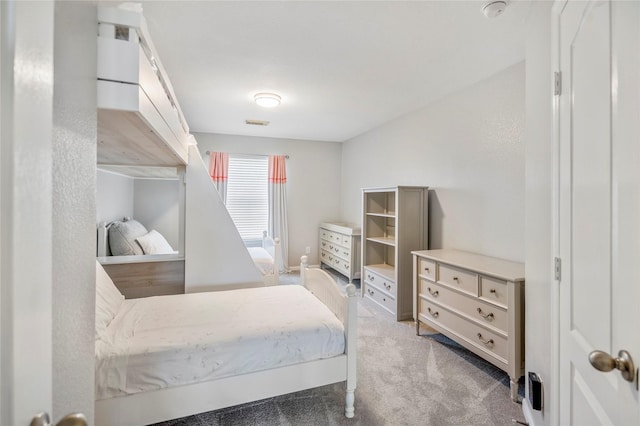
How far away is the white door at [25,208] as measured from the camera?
16.6 inches

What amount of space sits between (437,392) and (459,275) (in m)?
0.87

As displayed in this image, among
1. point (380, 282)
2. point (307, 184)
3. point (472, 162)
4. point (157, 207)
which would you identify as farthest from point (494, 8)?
point (157, 207)

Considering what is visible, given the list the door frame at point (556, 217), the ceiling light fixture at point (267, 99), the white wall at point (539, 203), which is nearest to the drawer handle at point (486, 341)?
the white wall at point (539, 203)

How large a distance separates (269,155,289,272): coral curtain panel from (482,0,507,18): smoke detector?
3.82 m

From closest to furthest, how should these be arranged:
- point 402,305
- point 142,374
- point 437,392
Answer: point 142,374
point 437,392
point 402,305

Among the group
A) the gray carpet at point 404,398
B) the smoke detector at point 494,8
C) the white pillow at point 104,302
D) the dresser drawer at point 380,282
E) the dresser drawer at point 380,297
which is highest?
the smoke detector at point 494,8

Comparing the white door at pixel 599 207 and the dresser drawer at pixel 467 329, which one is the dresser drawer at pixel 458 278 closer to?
the dresser drawer at pixel 467 329

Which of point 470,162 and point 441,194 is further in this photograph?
point 441,194

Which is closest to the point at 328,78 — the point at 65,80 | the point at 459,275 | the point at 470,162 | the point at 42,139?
the point at 470,162

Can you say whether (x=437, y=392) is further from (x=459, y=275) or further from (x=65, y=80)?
(x=65, y=80)

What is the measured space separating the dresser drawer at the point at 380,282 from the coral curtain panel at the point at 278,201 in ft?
5.97

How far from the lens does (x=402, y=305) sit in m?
3.24

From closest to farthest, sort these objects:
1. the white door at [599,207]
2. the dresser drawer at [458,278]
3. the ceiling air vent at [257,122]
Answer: the white door at [599,207], the dresser drawer at [458,278], the ceiling air vent at [257,122]

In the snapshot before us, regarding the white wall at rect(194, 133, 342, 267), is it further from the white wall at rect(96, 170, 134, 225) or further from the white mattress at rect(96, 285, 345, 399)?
the white mattress at rect(96, 285, 345, 399)
